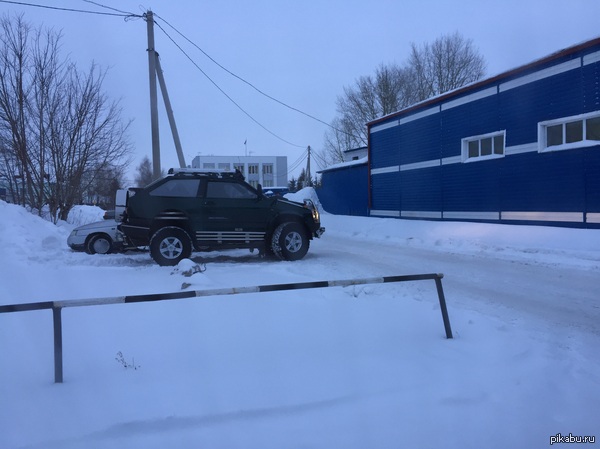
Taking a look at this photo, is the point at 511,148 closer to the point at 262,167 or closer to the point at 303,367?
the point at 303,367

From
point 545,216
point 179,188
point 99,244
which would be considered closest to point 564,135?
point 545,216

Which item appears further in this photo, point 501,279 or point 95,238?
point 95,238

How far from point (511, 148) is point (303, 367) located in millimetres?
12894

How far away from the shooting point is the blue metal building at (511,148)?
1211 cm

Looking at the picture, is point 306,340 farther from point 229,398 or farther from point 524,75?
point 524,75

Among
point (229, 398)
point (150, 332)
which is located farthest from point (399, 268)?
point (229, 398)

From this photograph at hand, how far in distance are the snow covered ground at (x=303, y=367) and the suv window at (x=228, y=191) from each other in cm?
267

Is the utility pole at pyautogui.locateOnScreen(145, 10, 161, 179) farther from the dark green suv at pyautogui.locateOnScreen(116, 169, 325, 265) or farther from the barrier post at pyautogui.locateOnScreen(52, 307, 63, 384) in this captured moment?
the barrier post at pyautogui.locateOnScreen(52, 307, 63, 384)

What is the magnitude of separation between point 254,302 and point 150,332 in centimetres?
139

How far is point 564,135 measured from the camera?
42.0 ft

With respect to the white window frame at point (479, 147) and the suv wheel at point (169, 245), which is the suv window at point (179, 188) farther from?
the white window frame at point (479, 147)

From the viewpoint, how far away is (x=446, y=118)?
682 inches

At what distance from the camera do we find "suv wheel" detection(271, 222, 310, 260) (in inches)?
389

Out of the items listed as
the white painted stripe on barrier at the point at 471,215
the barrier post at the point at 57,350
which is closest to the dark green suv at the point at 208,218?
the barrier post at the point at 57,350
